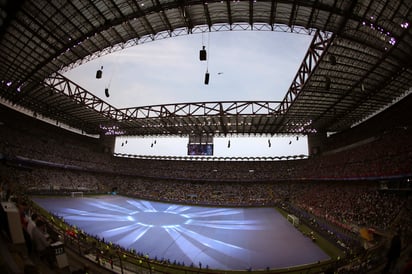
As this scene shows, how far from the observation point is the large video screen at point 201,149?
42.2 meters

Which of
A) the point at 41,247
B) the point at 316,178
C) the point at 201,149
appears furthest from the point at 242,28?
the point at 316,178

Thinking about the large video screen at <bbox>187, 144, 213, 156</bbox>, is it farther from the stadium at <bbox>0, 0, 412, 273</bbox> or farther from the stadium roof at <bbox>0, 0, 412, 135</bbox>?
the stadium roof at <bbox>0, 0, 412, 135</bbox>

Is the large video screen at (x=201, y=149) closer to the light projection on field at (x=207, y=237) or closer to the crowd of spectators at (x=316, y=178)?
the crowd of spectators at (x=316, y=178)

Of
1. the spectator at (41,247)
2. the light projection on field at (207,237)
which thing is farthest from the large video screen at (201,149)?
the spectator at (41,247)

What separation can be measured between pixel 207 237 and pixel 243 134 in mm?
26084

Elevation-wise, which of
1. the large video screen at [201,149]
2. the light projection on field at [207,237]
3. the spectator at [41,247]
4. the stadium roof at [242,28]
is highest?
the stadium roof at [242,28]

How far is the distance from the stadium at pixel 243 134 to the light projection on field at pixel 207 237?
0.18m

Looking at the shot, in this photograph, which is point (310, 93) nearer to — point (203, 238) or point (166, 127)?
point (203, 238)

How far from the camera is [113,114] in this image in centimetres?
4053

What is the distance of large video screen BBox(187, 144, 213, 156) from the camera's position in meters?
42.2

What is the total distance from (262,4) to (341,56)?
9093 mm

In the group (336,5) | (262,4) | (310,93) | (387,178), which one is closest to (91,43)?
(262,4)

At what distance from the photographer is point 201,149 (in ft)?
139

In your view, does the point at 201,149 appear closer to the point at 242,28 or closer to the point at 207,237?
the point at 207,237
